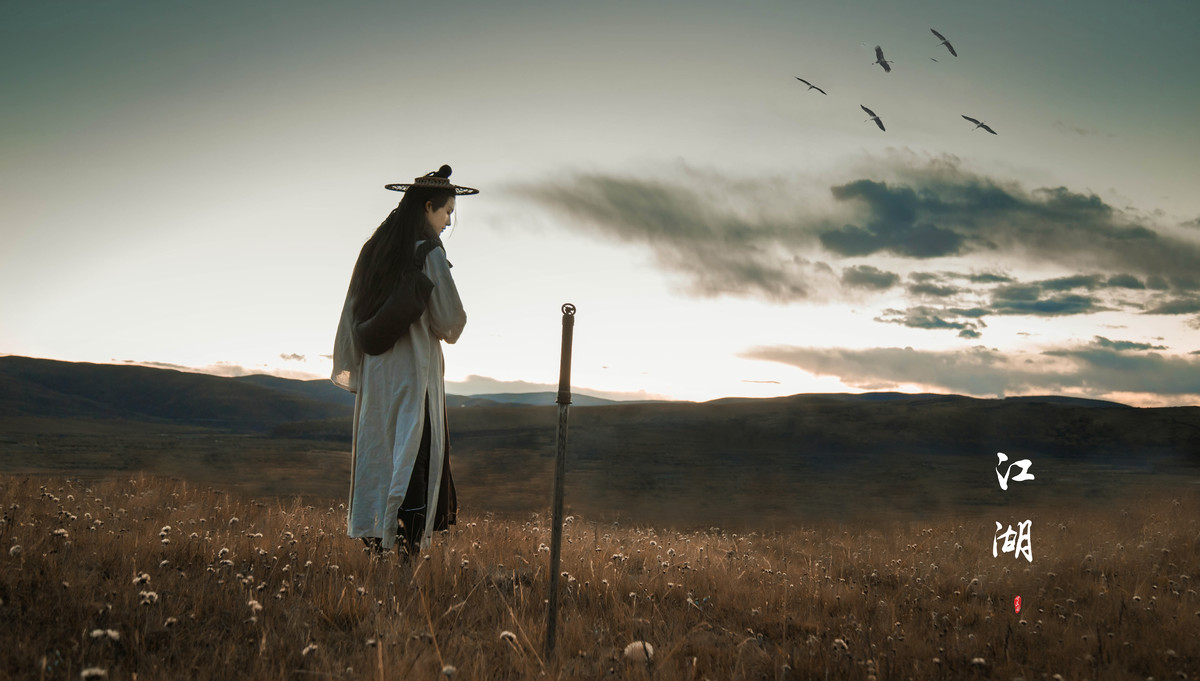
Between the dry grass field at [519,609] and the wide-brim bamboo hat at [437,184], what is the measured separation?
2591mm

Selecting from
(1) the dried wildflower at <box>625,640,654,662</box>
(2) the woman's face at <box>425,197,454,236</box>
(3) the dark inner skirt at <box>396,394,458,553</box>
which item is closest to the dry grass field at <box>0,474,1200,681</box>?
(1) the dried wildflower at <box>625,640,654,662</box>

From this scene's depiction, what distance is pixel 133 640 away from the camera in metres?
3.16

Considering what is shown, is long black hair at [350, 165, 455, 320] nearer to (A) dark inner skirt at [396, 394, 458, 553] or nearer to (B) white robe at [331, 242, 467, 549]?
(B) white robe at [331, 242, 467, 549]

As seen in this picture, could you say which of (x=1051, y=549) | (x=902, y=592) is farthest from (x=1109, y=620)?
(x=1051, y=549)

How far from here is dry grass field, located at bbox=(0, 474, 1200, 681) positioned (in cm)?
326

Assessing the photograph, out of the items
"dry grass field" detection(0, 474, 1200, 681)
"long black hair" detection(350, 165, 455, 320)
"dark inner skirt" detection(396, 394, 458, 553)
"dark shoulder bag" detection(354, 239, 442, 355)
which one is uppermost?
"long black hair" detection(350, 165, 455, 320)

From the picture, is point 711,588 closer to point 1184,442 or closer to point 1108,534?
point 1108,534

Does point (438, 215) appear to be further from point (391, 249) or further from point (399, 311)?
point (399, 311)

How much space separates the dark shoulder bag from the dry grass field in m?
1.51

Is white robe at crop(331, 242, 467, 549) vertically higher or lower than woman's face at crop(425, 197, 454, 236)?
lower

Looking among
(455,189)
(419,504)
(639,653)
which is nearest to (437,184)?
(455,189)

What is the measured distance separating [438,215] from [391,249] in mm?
466

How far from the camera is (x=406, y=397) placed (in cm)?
507

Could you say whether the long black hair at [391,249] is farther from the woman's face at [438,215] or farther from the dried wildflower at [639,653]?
the dried wildflower at [639,653]
